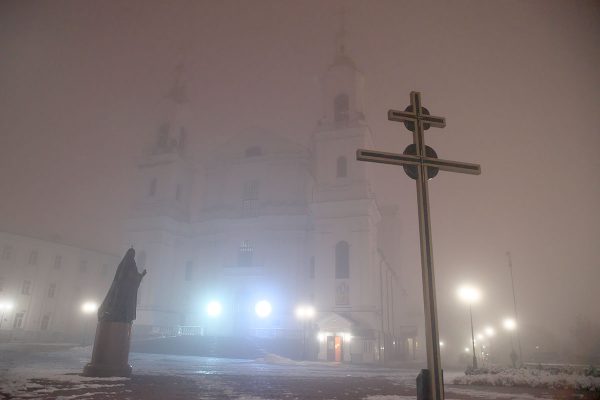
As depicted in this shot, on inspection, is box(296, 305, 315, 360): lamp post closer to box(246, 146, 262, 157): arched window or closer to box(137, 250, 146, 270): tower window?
box(246, 146, 262, 157): arched window

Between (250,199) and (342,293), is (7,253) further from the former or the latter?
(342,293)

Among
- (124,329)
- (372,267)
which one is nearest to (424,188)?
(124,329)

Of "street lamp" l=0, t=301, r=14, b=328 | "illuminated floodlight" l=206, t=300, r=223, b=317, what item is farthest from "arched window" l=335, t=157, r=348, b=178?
"street lamp" l=0, t=301, r=14, b=328

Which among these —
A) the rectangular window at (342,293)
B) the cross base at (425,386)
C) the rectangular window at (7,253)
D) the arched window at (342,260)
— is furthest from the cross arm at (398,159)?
the rectangular window at (7,253)

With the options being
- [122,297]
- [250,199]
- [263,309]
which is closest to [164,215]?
[250,199]

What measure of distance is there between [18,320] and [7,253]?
25.5 feet

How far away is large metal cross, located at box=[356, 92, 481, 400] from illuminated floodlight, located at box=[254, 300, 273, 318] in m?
38.8

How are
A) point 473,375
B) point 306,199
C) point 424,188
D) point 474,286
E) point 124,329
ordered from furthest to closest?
point 306,199 < point 474,286 < point 473,375 < point 124,329 < point 424,188

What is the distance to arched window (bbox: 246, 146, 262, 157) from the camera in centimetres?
4875

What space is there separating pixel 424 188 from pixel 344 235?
113 ft

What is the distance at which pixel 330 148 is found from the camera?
42.9 metres

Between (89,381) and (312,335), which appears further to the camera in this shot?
(312,335)

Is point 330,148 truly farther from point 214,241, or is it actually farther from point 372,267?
point 214,241

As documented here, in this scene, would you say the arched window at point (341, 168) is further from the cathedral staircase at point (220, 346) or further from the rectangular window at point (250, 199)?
the cathedral staircase at point (220, 346)
